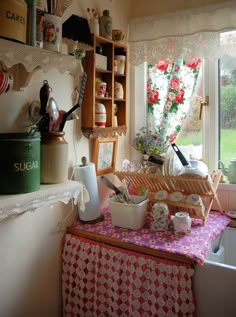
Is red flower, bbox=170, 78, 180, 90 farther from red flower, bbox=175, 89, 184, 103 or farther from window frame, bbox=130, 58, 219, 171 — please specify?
window frame, bbox=130, 58, 219, 171

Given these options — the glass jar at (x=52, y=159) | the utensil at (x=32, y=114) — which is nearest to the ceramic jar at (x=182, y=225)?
the glass jar at (x=52, y=159)

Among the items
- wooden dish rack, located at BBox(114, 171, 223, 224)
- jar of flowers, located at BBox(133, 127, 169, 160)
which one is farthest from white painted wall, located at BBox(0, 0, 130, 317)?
jar of flowers, located at BBox(133, 127, 169, 160)

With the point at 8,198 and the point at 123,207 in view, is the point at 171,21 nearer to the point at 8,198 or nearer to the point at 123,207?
the point at 123,207

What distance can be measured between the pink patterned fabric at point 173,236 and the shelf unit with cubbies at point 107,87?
50 cm

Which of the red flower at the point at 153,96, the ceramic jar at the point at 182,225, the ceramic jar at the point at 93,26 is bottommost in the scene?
the ceramic jar at the point at 182,225

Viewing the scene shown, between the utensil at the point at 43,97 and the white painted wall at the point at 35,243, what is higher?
the utensil at the point at 43,97

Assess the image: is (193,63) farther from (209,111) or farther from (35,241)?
(35,241)

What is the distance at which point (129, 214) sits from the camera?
1.47m

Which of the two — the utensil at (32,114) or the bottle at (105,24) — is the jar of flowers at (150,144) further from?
the utensil at (32,114)

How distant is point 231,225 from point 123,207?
646 mm

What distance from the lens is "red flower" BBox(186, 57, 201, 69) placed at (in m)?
1.77

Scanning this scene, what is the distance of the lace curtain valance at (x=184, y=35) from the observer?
5.40 ft

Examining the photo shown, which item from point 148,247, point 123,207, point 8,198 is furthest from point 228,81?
point 8,198

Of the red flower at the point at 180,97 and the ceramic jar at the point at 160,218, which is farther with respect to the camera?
the red flower at the point at 180,97
